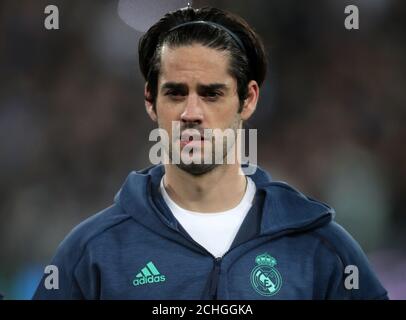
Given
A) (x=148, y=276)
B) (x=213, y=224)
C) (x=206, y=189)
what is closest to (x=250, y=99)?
(x=206, y=189)

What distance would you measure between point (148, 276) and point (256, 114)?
2.44 meters

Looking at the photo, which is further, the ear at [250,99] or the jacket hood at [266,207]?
the ear at [250,99]

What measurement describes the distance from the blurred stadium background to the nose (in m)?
2.17

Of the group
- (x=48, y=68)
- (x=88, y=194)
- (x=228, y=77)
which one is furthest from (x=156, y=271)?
(x=48, y=68)

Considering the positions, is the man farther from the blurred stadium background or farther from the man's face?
the blurred stadium background

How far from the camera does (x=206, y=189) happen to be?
3221mm

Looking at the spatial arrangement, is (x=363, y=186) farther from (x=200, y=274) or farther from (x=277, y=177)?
(x=200, y=274)

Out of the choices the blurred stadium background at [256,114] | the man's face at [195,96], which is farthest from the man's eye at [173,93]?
the blurred stadium background at [256,114]

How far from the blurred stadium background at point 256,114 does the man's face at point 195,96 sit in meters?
2.06

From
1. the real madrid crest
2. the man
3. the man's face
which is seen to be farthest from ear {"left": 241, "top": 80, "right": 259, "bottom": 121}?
the real madrid crest

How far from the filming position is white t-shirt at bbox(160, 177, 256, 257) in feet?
10.4

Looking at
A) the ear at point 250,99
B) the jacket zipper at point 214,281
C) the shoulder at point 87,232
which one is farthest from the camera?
the ear at point 250,99

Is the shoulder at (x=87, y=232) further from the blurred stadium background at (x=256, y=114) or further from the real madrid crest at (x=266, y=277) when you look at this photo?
the blurred stadium background at (x=256, y=114)

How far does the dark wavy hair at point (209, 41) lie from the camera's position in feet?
10.3
